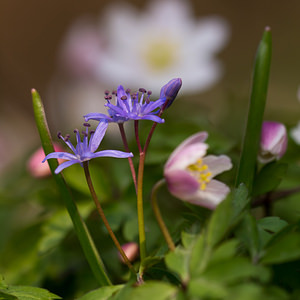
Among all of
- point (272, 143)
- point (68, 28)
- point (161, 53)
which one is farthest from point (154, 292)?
point (68, 28)

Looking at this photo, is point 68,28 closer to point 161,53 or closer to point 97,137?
point 161,53

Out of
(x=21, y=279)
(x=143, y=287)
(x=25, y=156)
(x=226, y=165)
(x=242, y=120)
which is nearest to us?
(x=143, y=287)

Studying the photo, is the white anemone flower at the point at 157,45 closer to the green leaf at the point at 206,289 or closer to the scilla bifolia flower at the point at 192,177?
the scilla bifolia flower at the point at 192,177

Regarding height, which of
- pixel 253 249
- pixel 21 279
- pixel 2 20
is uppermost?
pixel 2 20

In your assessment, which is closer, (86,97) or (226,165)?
(226,165)

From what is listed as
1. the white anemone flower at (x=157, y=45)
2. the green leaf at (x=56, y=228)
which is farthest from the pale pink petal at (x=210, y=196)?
the white anemone flower at (x=157, y=45)

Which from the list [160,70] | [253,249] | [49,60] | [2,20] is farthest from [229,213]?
[2,20]

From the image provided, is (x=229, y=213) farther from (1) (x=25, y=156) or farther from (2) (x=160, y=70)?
(2) (x=160, y=70)

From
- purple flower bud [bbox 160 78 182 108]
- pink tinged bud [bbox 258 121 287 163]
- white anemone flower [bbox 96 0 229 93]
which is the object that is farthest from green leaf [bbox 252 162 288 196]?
white anemone flower [bbox 96 0 229 93]
